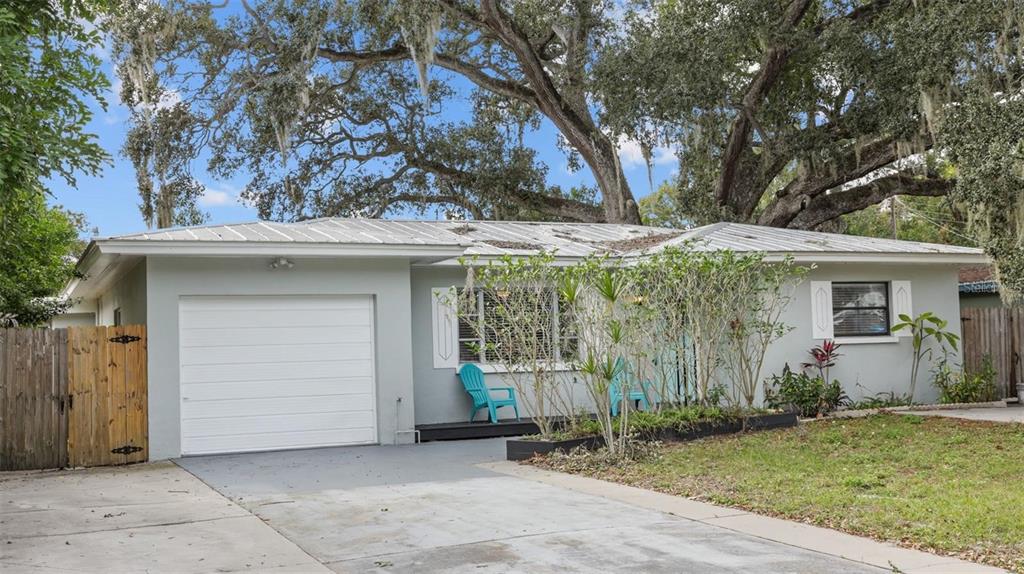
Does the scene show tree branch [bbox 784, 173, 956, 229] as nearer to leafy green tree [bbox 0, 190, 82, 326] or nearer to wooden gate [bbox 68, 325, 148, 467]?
wooden gate [bbox 68, 325, 148, 467]

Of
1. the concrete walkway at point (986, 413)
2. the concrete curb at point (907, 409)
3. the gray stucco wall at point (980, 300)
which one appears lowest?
the concrete walkway at point (986, 413)

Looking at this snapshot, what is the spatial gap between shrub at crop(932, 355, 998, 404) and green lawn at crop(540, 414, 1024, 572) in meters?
2.60

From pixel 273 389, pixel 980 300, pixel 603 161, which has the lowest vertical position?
pixel 273 389

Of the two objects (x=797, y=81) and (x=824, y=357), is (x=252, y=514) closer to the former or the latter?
(x=824, y=357)

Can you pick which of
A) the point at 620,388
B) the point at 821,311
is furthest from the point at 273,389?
the point at 821,311

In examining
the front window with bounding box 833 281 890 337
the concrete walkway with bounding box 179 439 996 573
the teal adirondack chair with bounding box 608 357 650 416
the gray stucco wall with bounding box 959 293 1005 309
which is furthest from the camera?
the gray stucco wall with bounding box 959 293 1005 309

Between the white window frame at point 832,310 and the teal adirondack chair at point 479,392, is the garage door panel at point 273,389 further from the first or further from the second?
the white window frame at point 832,310

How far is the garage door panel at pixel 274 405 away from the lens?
1146cm

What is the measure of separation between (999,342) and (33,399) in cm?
1528

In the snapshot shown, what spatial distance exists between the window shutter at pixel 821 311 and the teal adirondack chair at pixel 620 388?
10.2 ft

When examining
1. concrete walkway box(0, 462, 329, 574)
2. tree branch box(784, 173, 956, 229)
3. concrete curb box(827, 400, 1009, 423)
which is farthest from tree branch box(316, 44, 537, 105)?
concrete walkway box(0, 462, 329, 574)

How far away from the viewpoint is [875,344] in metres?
15.0

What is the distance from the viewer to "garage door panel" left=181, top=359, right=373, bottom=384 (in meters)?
11.5

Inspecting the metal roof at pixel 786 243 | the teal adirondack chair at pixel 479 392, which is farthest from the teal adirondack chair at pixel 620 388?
the metal roof at pixel 786 243
